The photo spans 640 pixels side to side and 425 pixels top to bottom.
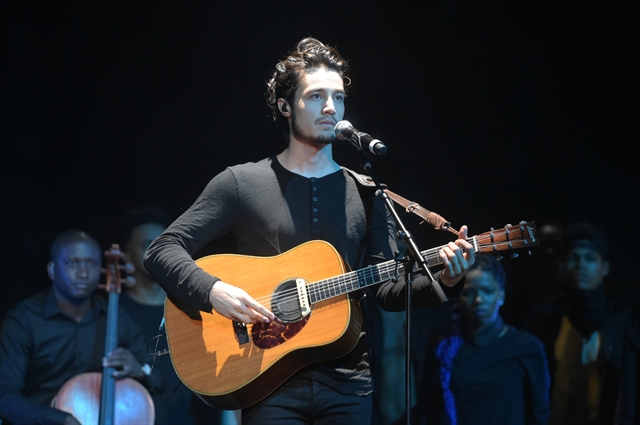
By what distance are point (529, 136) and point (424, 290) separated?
278 centimetres

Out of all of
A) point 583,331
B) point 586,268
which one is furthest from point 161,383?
point 586,268

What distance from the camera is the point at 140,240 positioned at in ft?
17.0

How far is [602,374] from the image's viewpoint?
4.74 m

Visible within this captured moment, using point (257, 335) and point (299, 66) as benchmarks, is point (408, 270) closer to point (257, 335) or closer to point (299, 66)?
point (257, 335)

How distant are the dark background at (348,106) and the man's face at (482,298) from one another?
1.40 feet

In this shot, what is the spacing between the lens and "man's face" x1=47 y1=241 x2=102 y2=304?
4766 millimetres

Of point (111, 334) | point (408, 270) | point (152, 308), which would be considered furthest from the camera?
point (152, 308)

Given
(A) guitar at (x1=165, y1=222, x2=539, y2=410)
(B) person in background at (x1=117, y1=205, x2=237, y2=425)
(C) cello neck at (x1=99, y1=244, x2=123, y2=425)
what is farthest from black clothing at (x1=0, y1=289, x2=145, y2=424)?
(A) guitar at (x1=165, y1=222, x2=539, y2=410)

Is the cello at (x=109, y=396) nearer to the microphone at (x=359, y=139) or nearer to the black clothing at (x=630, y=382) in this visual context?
the microphone at (x=359, y=139)

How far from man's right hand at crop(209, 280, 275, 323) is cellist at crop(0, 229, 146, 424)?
6.85ft

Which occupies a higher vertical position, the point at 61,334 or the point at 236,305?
the point at 61,334

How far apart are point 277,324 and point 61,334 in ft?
8.92

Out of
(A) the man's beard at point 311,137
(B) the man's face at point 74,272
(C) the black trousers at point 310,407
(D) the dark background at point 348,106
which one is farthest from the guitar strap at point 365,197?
(B) the man's face at point 74,272

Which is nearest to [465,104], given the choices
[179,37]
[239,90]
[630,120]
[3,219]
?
[630,120]
